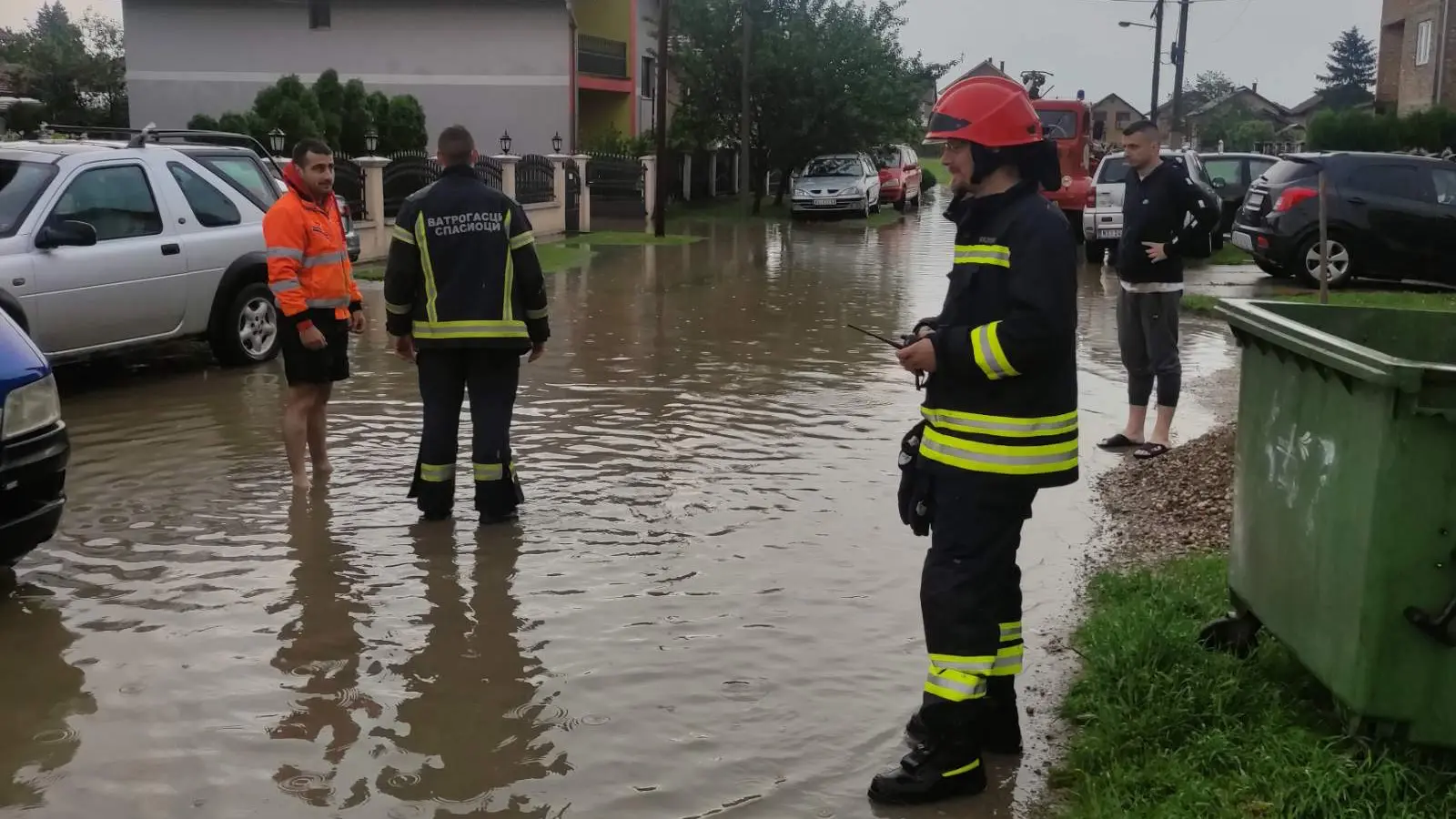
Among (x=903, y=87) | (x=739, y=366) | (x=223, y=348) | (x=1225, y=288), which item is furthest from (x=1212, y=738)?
(x=903, y=87)

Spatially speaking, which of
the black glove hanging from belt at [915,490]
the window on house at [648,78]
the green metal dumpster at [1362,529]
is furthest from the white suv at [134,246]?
the window on house at [648,78]

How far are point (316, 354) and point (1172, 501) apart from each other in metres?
4.24

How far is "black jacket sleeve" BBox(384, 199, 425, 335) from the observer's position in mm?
6008

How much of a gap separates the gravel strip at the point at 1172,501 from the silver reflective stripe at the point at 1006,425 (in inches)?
85.9

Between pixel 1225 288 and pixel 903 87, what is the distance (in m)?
20.6

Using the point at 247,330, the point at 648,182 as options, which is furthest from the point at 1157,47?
the point at 247,330

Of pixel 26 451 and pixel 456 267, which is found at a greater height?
pixel 456 267

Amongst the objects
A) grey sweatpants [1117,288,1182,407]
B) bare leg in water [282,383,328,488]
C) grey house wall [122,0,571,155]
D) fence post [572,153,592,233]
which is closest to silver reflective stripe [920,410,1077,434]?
bare leg in water [282,383,328,488]

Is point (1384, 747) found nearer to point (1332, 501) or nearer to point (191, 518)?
point (1332, 501)

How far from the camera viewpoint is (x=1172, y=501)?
667 centimetres

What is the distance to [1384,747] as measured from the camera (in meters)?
3.42

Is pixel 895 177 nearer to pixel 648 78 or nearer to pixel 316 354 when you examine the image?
pixel 648 78

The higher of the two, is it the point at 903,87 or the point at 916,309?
the point at 903,87

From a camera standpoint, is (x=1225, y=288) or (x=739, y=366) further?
(x=1225, y=288)
